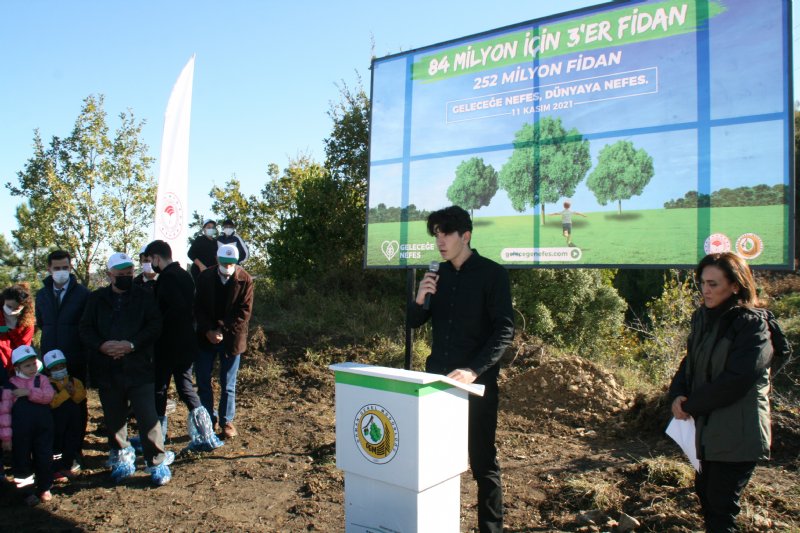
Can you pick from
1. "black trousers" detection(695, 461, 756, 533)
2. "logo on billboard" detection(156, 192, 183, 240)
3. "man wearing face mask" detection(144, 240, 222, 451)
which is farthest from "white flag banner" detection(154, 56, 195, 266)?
"black trousers" detection(695, 461, 756, 533)

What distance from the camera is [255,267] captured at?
65.5 feet

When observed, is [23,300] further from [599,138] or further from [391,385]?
[599,138]

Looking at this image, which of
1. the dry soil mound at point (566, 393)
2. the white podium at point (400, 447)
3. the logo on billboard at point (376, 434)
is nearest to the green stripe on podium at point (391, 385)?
the white podium at point (400, 447)

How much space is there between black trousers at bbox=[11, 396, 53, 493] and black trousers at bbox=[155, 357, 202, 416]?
1080mm

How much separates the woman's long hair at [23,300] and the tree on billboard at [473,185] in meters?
4.10

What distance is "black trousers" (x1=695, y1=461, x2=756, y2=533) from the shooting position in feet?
9.30

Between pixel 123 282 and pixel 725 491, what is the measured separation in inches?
174

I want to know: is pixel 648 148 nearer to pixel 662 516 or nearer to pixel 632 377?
pixel 662 516

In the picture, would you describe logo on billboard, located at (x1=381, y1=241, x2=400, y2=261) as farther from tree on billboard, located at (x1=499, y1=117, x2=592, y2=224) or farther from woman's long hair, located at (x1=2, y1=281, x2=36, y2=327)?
woman's long hair, located at (x1=2, y1=281, x2=36, y2=327)

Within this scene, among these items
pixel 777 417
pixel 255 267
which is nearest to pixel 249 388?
pixel 777 417

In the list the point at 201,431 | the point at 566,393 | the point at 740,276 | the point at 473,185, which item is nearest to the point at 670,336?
the point at 566,393

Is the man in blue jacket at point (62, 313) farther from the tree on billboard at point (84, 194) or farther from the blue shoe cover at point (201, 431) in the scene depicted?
the tree on billboard at point (84, 194)

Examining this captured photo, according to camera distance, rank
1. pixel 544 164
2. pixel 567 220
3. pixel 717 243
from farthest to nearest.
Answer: pixel 544 164 < pixel 567 220 < pixel 717 243

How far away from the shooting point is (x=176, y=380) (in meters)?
5.48
